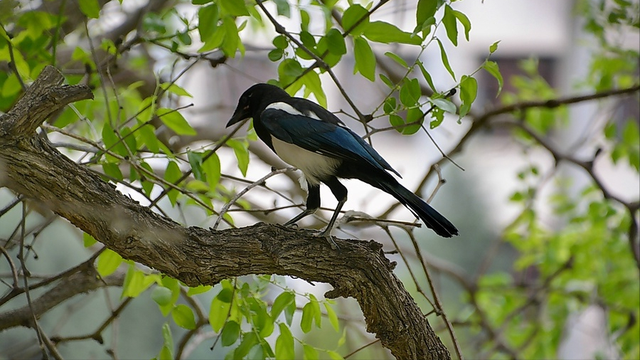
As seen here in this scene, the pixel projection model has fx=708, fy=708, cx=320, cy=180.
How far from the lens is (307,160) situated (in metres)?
1.28

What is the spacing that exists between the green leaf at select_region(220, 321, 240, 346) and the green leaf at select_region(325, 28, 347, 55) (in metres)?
0.45

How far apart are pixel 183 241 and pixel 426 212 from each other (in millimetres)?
375

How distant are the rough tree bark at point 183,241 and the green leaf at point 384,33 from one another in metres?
0.31

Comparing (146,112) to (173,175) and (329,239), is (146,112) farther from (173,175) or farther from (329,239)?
(329,239)

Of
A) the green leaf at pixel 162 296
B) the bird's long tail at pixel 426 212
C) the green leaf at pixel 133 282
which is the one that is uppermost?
the bird's long tail at pixel 426 212

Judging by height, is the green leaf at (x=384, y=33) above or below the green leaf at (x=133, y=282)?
above

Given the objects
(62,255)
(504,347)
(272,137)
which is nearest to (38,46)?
(272,137)

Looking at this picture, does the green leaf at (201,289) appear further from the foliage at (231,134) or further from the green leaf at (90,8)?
the green leaf at (90,8)

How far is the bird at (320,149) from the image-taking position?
3.74 ft

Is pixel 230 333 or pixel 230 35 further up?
pixel 230 35

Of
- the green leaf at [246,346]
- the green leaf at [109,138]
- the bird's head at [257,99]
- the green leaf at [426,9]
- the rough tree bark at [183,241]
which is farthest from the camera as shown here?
the bird's head at [257,99]

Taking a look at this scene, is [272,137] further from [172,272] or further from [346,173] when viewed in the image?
[172,272]


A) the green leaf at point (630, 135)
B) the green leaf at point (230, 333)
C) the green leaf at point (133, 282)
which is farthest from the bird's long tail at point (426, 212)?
the green leaf at point (630, 135)

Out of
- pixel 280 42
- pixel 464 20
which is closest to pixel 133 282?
pixel 280 42
